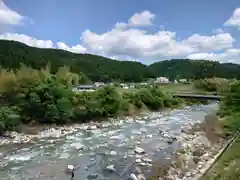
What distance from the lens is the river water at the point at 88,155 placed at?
13008mm

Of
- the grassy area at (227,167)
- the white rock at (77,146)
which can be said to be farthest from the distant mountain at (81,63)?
the grassy area at (227,167)

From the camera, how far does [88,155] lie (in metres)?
16.2

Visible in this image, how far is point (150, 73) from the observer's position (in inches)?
5064

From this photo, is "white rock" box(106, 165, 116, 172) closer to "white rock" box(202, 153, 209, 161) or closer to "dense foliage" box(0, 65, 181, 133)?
"white rock" box(202, 153, 209, 161)

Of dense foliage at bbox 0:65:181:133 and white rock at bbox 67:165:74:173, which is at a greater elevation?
dense foliage at bbox 0:65:181:133

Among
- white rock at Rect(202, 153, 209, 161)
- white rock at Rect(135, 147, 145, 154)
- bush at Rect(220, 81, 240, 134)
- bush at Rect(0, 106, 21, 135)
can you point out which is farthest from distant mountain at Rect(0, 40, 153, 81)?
white rock at Rect(202, 153, 209, 161)

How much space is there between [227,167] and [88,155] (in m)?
8.18

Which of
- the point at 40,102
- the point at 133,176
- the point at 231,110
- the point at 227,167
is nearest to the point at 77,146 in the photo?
the point at 133,176

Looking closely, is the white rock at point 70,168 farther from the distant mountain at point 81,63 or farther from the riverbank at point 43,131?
the distant mountain at point 81,63

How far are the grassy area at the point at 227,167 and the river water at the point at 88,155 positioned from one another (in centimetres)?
347

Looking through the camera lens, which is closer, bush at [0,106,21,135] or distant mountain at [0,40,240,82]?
bush at [0,106,21,135]

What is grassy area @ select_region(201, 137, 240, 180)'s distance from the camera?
9.78 meters

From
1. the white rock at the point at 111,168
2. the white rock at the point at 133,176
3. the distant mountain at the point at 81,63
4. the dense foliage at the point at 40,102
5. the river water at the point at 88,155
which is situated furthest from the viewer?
the distant mountain at the point at 81,63

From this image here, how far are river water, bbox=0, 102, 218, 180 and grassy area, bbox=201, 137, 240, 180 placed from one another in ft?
11.4
